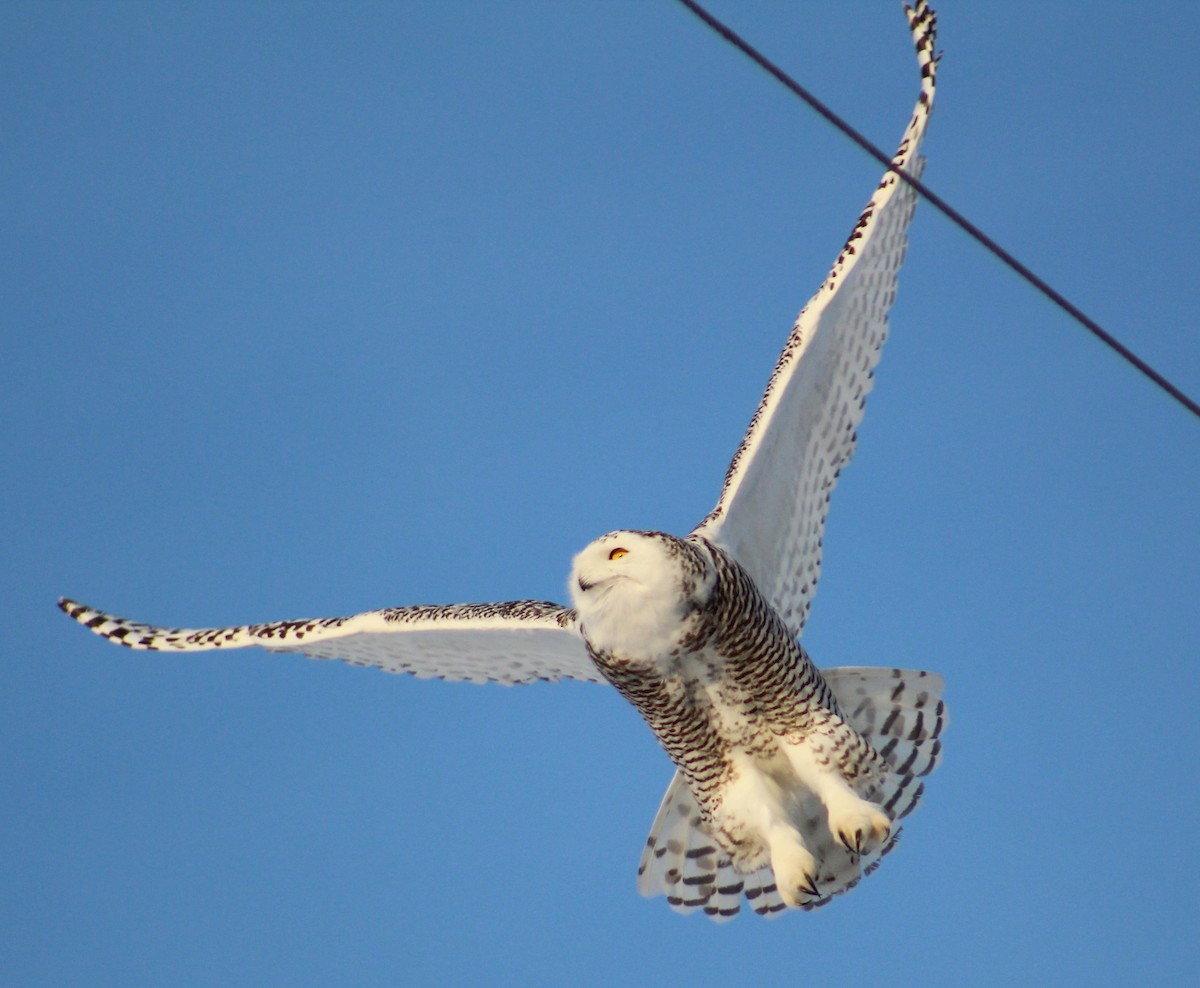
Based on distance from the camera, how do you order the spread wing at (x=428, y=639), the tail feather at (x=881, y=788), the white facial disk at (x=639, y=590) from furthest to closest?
the tail feather at (x=881, y=788), the spread wing at (x=428, y=639), the white facial disk at (x=639, y=590)

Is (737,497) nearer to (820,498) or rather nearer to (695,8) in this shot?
(820,498)

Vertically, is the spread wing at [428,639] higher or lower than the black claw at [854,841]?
higher

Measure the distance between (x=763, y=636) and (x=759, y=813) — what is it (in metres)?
0.58

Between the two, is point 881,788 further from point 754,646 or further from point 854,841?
point 754,646

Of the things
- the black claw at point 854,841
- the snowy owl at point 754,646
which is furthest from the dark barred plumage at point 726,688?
the black claw at point 854,841

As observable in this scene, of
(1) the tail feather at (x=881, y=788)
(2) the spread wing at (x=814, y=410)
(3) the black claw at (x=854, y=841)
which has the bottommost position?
(3) the black claw at (x=854, y=841)

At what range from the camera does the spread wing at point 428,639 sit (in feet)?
18.8

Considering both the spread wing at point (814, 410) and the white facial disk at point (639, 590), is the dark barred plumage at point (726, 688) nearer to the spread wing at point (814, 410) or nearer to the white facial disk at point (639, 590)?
the white facial disk at point (639, 590)

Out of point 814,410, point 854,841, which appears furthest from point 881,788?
point 814,410

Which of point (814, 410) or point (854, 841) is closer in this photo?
point (854, 841)

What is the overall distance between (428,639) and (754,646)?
4.37 ft

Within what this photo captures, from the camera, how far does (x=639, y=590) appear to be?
4941 millimetres

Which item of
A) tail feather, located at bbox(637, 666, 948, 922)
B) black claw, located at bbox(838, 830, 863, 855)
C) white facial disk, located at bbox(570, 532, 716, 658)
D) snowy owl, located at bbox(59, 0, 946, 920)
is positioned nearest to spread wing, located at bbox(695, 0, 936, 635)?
snowy owl, located at bbox(59, 0, 946, 920)

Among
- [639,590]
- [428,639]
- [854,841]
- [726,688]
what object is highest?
[428,639]
